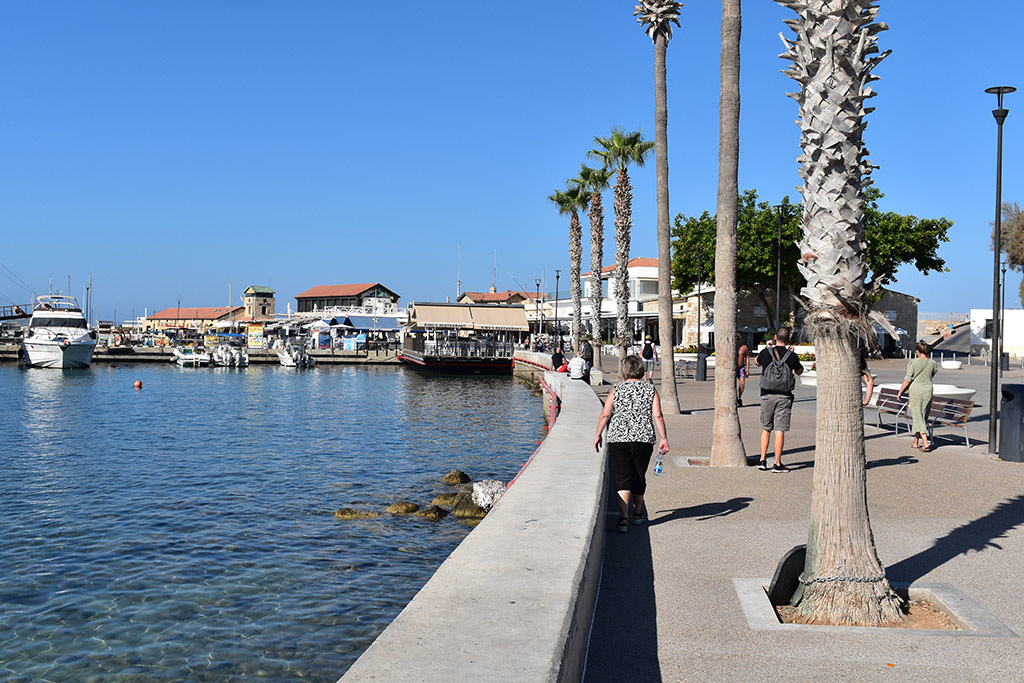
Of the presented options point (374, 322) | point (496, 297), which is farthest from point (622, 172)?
point (496, 297)

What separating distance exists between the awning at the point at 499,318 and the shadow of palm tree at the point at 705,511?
5507 centimetres

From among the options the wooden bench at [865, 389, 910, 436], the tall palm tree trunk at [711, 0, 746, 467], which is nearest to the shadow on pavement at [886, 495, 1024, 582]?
the tall palm tree trunk at [711, 0, 746, 467]

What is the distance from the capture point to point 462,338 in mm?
64500

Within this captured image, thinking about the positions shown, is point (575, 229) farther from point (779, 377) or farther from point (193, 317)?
point (193, 317)

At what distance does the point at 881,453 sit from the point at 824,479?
26.5 feet

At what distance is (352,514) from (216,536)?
2099 mm

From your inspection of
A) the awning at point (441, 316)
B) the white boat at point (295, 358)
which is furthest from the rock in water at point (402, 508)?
the white boat at point (295, 358)

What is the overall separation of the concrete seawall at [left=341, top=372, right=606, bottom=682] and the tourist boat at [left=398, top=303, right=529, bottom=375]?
49.7m

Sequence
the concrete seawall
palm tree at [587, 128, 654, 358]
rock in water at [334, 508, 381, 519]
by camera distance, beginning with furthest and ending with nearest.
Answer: palm tree at [587, 128, 654, 358]
rock in water at [334, 508, 381, 519]
the concrete seawall

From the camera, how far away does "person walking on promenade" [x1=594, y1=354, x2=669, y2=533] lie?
7719mm

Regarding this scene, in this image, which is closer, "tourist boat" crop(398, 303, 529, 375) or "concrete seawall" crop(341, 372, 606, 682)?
"concrete seawall" crop(341, 372, 606, 682)

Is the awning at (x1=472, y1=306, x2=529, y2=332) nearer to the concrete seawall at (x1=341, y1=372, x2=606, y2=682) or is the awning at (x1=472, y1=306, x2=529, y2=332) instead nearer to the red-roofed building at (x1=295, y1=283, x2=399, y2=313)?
the concrete seawall at (x1=341, y1=372, x2=606, y2=682)

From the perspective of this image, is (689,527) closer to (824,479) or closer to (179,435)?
(824,479)

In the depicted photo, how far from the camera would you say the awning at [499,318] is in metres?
64.6
